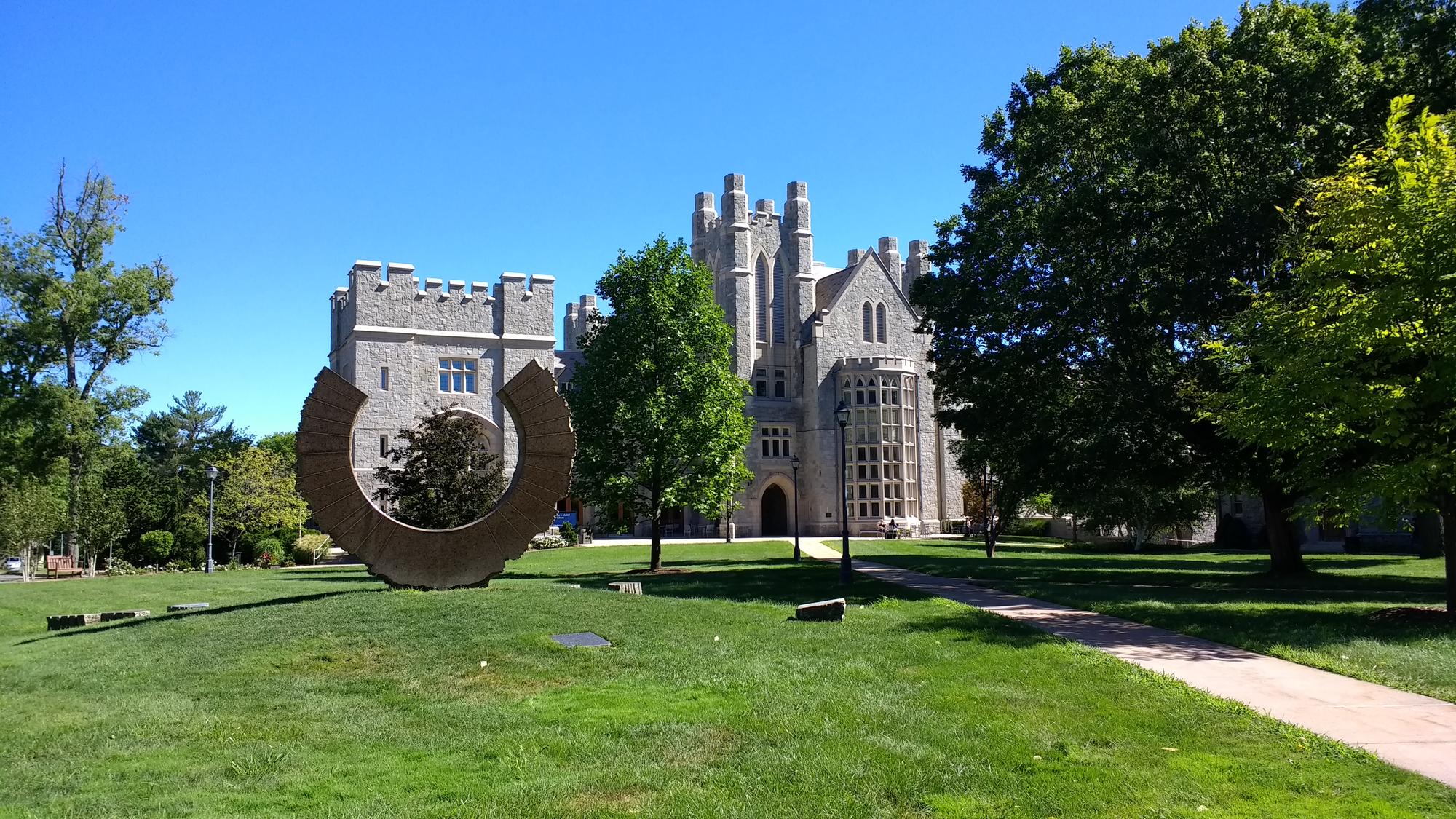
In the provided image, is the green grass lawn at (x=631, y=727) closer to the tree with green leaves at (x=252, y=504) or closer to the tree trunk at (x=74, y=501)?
the tree trunk at (x=74, y=501)

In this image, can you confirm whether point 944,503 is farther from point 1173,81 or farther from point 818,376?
point 1173,81

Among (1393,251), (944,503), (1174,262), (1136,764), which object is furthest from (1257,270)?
(944,503)

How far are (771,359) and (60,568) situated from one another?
35366 mm

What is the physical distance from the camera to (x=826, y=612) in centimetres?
1295

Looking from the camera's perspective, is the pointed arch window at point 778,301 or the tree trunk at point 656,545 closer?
the tree trunk at point 656,545

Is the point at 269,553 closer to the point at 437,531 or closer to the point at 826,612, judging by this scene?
the point at 437,531

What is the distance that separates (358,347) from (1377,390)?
4126 cm

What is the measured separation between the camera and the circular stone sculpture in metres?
14.9

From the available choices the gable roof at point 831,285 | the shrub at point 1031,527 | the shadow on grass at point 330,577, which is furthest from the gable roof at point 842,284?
the shadow on grass at point 330,577

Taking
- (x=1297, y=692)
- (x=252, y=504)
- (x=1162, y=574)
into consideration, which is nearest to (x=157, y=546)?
(x=252, y=504)

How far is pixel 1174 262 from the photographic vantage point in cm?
2062

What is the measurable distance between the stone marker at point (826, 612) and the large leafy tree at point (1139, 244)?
381 inches

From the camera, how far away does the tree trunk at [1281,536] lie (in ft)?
70.3

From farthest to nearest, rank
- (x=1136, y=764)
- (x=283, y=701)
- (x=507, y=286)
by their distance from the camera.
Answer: (x=507, y=286) → (x=283, y=701) → (x=1136, y=764)
